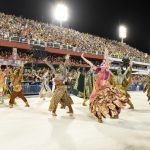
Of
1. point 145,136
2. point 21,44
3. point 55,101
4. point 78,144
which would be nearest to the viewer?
point 78,144

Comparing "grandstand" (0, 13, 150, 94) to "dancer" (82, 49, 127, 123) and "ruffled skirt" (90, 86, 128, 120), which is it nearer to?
"dancer" (82, 49, 127, 123)

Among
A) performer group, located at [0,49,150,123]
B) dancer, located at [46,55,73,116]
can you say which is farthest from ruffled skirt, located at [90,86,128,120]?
dancer, located at [46,55,73,116]

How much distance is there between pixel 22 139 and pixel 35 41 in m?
24.9

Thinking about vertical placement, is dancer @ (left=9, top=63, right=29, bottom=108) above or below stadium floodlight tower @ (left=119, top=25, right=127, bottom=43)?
below

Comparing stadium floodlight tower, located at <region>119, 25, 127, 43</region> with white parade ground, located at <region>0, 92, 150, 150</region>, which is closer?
white parade ground, located at <region>0, 92, 150, 150</region>

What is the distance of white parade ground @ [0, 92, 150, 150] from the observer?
5977 mm

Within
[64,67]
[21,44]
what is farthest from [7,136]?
[21,44]

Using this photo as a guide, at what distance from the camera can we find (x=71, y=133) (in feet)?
23.9

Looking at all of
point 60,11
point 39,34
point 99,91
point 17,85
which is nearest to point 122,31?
point 60,11

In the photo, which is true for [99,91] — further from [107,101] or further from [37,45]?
[37,45]

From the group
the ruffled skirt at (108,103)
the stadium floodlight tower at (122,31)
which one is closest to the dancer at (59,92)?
the ruffled skirt at (108,103)

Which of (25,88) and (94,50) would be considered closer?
(25,88)

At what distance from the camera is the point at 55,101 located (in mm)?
9914

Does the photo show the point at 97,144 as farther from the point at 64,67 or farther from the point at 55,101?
the point at 64,67
